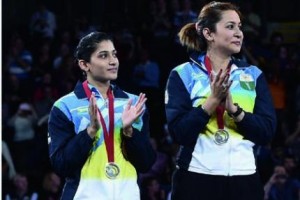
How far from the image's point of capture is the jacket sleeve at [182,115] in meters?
6.01

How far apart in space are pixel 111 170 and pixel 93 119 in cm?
31

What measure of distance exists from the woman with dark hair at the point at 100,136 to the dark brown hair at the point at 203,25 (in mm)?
493

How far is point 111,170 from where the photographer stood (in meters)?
5.96

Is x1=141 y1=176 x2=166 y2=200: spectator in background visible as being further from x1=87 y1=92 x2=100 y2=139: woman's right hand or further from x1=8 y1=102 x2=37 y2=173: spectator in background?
x1=87 y1=92 x2=100 y2=139: woman's right hand

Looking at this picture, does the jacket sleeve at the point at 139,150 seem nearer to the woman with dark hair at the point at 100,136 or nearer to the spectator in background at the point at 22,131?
the woman with dark hair at the point at 100,136

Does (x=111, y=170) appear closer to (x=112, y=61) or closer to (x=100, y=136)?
(x=100, y=136)

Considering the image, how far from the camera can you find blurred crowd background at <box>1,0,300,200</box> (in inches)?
475

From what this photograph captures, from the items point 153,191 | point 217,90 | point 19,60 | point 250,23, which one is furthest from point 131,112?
point 250,23

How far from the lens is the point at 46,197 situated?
11398 mm

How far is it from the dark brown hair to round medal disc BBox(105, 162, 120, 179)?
857mm

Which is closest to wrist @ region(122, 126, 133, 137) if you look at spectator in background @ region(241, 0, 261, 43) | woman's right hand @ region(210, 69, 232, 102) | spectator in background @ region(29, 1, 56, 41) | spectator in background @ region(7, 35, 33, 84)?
woman's right hand @ region(210, 69, 232, 102)

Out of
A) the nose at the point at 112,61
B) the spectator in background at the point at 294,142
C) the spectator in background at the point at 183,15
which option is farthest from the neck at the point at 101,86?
the spectator in background at the point at 183,15

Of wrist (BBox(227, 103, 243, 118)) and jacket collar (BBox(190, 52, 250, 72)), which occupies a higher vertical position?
jacket collar (BBox(190, 52, 250, 72))

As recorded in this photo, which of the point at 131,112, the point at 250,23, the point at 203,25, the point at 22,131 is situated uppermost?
the point at 203,25
